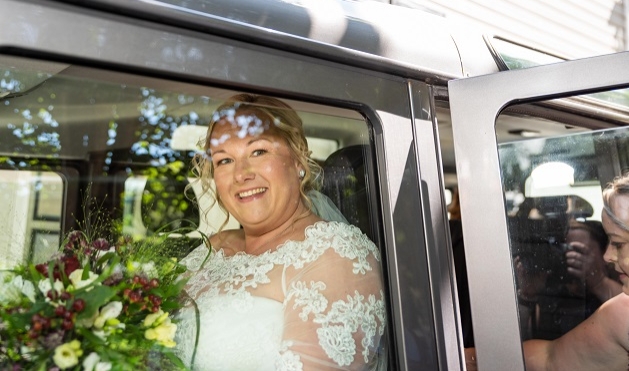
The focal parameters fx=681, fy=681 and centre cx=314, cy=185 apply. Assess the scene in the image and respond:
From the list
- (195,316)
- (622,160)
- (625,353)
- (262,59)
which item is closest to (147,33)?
(262,59)

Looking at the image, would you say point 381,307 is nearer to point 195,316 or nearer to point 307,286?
point 307,286

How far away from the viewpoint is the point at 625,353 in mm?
1667

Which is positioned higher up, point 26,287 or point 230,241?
point 230,241

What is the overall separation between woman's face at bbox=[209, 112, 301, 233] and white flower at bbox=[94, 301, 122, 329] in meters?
0.51

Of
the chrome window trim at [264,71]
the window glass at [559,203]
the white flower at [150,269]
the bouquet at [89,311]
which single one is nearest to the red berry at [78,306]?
the bouquet at [89,311]

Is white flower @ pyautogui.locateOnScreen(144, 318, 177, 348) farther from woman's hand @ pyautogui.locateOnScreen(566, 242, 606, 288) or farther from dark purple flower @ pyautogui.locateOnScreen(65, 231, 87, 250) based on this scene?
woman's hand @ pyautogui.locateOnScreen(566, 242, 606, 288)

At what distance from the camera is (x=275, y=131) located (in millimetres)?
1726

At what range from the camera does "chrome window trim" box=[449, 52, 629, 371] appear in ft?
5.11

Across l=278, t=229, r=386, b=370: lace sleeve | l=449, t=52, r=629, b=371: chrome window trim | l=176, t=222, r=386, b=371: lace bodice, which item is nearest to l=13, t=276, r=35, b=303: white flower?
l=176, t=222, r=386, b=371: lace bodice

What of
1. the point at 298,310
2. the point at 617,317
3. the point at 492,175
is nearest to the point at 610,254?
the point at 617,317

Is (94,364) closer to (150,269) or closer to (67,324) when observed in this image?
(67,324)

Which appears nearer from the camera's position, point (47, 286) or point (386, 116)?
point (47, 286)

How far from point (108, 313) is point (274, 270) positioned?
0.63m

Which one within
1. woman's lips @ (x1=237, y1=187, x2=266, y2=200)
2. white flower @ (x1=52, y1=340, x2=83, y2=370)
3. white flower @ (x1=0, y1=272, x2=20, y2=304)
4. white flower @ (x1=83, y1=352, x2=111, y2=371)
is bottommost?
white flower @ (x1=83, y1=352, x2=111, y2=371)
